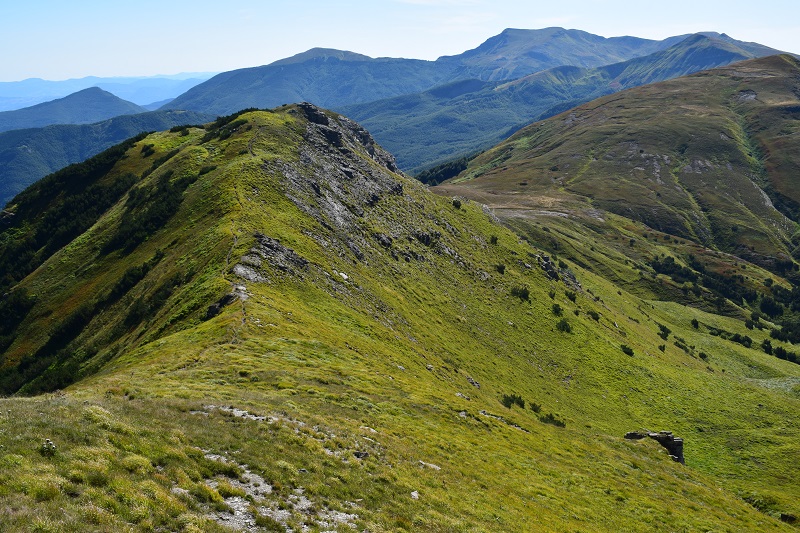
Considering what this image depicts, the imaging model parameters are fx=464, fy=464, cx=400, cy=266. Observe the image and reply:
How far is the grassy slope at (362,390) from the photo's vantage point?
1900 centimetres

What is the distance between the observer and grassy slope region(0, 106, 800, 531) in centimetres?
1900

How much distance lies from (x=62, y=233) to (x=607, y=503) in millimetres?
97879

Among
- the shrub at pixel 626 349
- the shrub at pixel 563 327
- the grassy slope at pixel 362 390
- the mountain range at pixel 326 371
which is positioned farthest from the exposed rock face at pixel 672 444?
the shrub at pixel 626 349

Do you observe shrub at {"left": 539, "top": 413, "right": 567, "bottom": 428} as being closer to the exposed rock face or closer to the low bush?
the low bush

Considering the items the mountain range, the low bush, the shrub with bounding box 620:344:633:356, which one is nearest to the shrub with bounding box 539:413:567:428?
the mountain range

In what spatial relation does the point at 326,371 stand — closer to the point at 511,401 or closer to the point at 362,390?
the point at 362,390

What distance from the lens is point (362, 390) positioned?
37.0 metres

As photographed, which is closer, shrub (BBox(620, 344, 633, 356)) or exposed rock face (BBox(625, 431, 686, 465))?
exposed rock face (BBox(625, 431, 686, 465))

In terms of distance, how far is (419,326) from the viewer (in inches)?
2424

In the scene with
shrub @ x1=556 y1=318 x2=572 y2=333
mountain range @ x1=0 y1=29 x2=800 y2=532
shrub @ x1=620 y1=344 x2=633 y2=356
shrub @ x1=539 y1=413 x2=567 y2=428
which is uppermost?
mountain range @ x1=0 y1=29 x2=800 y2=532

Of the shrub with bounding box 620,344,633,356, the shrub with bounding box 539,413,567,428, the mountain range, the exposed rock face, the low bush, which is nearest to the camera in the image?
the mountain range

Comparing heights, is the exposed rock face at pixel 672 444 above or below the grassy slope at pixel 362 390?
below

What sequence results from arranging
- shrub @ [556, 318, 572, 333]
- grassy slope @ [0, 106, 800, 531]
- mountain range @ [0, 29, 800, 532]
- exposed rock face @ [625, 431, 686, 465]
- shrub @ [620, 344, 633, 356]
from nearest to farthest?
grassy slope @ [0, 106, 800, 531]
mountain range @ [0, 29, 800, 532]
exposed rock face @ [625, 431, 686, 465]
shrub @ [556, 318, 572, 333]
shrub @ [620, 344, 633, 356]

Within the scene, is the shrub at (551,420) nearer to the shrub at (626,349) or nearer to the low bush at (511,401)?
the low bush at (511,401)
